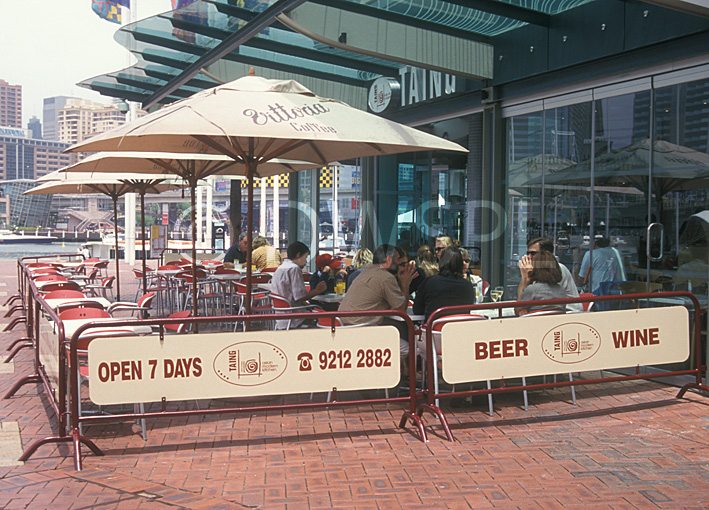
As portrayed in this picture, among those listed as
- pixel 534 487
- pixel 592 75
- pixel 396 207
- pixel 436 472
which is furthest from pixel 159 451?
pixel 396 207

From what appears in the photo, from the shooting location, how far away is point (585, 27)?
7.96 metres

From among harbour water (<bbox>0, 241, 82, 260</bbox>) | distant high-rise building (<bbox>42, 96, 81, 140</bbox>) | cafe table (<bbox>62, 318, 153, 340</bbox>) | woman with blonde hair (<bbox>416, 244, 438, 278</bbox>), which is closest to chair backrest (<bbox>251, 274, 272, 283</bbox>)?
woman with blonde hair (<bbox>416, 244, 438, 278</bbox>)

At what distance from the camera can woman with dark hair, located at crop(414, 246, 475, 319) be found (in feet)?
19.9

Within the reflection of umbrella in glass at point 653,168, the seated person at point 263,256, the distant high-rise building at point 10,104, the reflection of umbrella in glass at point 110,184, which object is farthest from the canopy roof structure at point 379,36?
the distant high-rise building at point 10,104

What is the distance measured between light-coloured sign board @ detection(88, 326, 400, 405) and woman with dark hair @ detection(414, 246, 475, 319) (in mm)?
1176

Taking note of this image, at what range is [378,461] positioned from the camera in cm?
441

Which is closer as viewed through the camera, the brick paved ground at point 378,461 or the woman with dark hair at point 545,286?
the brick paved ground at point 378,461

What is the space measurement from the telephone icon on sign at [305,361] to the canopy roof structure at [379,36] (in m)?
4.38

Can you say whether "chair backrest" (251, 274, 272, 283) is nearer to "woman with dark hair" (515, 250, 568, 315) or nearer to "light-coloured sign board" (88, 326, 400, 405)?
"woman with dark hair" (515, 250, 568, 315)

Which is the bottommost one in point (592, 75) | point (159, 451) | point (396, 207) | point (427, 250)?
point (159, 451)

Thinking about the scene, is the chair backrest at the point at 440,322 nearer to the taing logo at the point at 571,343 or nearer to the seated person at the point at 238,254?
the taing logo at the point at 571,343

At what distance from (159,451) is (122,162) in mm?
4431

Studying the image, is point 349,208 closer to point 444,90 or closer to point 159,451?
point 444,90

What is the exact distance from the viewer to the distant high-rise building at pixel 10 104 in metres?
188
